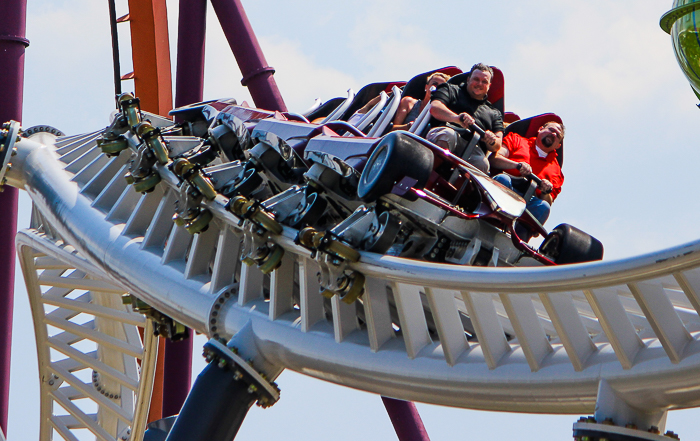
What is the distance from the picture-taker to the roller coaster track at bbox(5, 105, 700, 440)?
3.72 m

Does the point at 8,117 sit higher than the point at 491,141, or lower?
higher

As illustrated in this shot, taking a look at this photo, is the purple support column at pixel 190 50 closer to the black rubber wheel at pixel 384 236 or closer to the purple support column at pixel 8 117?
the purple support column at pixel 8 117

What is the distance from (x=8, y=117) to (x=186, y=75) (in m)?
1.88

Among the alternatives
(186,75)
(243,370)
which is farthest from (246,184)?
(186,75)

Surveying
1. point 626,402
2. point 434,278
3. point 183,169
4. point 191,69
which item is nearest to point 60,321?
point 191,69

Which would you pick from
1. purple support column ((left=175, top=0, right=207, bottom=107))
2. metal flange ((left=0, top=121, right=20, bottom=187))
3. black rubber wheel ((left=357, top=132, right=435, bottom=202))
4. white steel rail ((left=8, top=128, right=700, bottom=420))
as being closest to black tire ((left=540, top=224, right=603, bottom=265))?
white steel rail ((left=8, top=128, right=700, bottom=420))

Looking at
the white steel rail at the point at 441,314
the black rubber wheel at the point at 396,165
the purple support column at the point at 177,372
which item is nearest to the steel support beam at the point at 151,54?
the purple support column at the point at 177,372

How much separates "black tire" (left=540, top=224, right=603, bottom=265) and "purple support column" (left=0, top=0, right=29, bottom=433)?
5.42m

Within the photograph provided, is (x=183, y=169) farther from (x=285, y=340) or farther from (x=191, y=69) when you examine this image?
(x=191, y=69)

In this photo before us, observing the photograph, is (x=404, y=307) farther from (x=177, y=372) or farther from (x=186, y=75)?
(x=186, y=75)

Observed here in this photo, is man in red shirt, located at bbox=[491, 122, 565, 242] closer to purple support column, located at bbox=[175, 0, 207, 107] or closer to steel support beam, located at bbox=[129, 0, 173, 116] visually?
purple support column, located at bbox=[175, 0, 207, 107]

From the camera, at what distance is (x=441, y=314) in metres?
4.42

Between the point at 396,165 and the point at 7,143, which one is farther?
the point at 7,143

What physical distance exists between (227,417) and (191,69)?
213 inches
